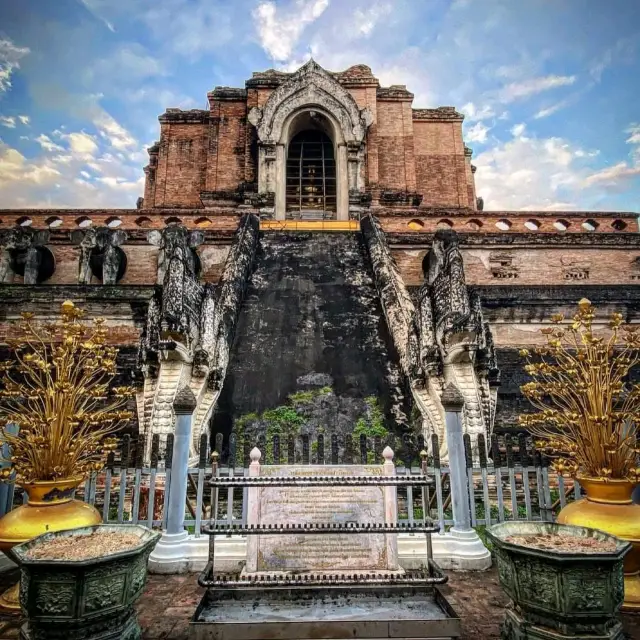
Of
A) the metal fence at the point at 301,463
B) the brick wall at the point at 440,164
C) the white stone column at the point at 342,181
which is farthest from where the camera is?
the brick wall at the point at 440,164

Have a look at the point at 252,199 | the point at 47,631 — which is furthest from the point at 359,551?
the point at 252,199

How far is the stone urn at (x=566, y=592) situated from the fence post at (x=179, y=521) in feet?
8.96

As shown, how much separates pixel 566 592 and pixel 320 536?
1562 mm

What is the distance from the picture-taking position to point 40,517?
337cm

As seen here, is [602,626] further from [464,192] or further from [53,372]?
[464,192]

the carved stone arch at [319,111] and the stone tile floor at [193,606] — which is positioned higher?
the carved stone arch at [319,111]

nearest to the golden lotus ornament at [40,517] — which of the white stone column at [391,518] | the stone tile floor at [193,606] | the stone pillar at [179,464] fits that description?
the stone tile floor at [193,606]

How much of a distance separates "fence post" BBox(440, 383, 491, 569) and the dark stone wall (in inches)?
82.7

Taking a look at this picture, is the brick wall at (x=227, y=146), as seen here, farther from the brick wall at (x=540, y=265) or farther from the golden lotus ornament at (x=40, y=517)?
the golden lotus ornament at (x=40, y=517)

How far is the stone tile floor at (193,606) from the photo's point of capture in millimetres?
2982

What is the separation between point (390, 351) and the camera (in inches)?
307

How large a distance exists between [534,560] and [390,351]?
211 inches

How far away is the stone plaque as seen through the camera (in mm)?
3209

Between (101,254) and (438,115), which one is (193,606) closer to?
(101,254)
